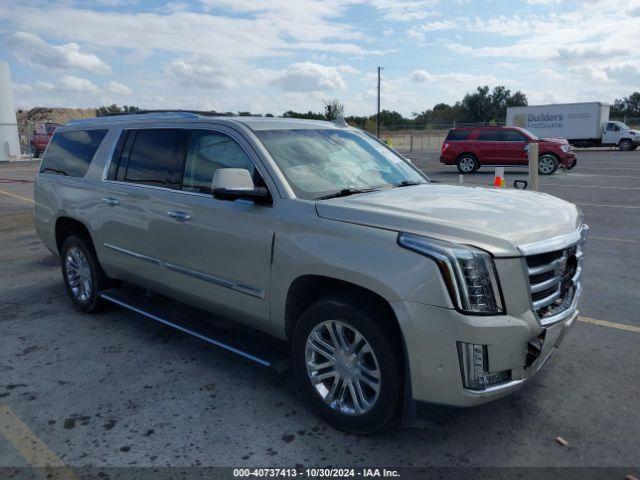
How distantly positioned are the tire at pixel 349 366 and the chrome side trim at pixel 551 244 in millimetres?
839

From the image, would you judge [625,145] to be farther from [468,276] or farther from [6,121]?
[6,121]

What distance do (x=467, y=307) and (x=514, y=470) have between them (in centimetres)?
96

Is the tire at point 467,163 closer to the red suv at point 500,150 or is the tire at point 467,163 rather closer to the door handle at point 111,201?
the red suv at point 500,150

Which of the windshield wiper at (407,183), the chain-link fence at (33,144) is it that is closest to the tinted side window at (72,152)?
the windshield wiper at (407,183)

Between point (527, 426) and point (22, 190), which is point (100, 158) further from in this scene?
point (22, 190)

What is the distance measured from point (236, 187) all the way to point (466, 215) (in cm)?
143

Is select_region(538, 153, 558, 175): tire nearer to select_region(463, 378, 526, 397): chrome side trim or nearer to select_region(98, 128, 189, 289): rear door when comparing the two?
select_region(98, 128, 189, 289): rear door

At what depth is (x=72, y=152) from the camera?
5.42 m

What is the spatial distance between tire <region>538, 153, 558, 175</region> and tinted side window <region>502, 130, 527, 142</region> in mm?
994

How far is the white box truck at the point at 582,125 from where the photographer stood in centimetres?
3312

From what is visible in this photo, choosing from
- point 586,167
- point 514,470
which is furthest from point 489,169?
point 514,470

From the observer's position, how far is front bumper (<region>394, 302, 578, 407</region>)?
260cm

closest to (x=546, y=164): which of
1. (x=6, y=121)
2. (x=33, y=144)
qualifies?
(x=6, y=121)

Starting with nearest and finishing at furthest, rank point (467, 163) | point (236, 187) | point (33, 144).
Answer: point (236, 187), point (467, 163), point (33, 144)
